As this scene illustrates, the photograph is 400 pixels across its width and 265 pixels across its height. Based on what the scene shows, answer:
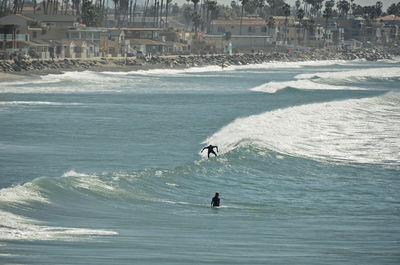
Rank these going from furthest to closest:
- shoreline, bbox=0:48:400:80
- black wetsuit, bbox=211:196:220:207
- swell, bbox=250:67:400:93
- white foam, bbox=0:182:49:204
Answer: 1. shoreline, bbox=0:48:400:80
2. swell, bbox=250:67:400:93
3. black wetsuit, bbox=211:196:220:207
4. white foam, bbox=0:182:49:204

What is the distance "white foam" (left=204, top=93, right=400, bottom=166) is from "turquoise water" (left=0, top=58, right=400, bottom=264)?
9 centimetres

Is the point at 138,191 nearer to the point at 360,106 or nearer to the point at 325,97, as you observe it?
the point at 360,106

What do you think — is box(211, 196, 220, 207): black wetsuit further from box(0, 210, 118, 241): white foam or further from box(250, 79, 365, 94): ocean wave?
box(250, 79, 365, 94): ocean wave

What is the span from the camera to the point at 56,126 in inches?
1559

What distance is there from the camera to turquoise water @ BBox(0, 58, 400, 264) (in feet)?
52.2

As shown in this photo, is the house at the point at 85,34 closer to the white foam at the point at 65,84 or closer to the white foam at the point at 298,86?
the white foam at the point at 65,84

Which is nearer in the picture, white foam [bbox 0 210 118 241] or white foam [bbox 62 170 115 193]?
white foam [bbox 0 210 118 241]

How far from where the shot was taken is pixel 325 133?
3644cm

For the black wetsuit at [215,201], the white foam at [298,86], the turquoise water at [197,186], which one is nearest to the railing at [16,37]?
the white foam at [298,86]

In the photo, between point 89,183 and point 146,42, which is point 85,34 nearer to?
point 146,42

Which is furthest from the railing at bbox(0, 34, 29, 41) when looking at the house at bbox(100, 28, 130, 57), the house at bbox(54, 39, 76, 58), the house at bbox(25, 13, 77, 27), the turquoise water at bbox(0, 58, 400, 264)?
the turquoise water at bbox(0, 58, 400, 264)

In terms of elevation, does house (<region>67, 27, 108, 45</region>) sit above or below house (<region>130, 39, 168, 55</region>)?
above

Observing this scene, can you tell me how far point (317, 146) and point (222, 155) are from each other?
521 centimetres

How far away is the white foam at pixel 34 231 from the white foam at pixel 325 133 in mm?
14852
